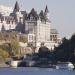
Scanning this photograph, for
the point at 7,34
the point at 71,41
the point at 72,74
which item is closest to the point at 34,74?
the point at 72,74

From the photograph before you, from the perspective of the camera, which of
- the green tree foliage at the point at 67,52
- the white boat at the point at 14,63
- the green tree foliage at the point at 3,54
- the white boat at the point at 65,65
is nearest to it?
the white boat at the point at 65,65

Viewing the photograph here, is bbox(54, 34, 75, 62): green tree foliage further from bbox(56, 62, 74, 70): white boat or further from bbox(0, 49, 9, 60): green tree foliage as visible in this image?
bbox(0, 49, 9, 60): green tree foliage

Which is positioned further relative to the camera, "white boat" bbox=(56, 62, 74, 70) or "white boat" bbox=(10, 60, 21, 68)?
"white boat" bbox=(10, 60, 21, 68)

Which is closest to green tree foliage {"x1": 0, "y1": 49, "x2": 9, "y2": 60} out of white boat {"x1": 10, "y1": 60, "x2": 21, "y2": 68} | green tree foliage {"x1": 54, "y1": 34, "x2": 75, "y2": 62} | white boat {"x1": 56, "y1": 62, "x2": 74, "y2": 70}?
white boat {"x1": 10, "y1": 60, "x2": 21, "y2": 68}

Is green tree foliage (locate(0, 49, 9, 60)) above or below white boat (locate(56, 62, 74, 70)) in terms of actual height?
above

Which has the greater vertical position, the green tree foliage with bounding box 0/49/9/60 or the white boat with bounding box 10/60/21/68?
the green tree foliage with bounding box 0/49/9/60

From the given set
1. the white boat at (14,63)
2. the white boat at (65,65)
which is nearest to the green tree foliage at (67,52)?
the white boat at (65,65)

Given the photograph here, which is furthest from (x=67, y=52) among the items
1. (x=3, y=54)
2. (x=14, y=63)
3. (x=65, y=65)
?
(x=3, y=54)

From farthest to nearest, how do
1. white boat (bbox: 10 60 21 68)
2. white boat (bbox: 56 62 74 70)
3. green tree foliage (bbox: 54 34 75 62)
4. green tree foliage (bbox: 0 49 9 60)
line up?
green tree foliage (bbox: 0 49 9 60) < white boat (bbox: 10 60 21 68) < green tree foliage (bbox: 54 34 75 62) < white boat (bbox: 56 62 74 70)

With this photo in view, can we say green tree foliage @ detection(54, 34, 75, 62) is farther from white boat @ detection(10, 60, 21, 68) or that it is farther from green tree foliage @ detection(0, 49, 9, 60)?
green tree foliage @ detection(0, 49, 9, 60)

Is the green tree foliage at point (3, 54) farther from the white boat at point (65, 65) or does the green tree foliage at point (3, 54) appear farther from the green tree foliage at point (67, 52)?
the white boat at point (65, 65)

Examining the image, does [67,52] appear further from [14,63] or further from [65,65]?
[65,65]

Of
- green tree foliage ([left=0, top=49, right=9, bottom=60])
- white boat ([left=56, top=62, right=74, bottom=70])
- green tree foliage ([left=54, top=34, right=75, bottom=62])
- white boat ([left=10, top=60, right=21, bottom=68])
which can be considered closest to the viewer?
white boat ([left=56, top=62, right=74, bottom=70])

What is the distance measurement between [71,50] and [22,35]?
66.2 metres
